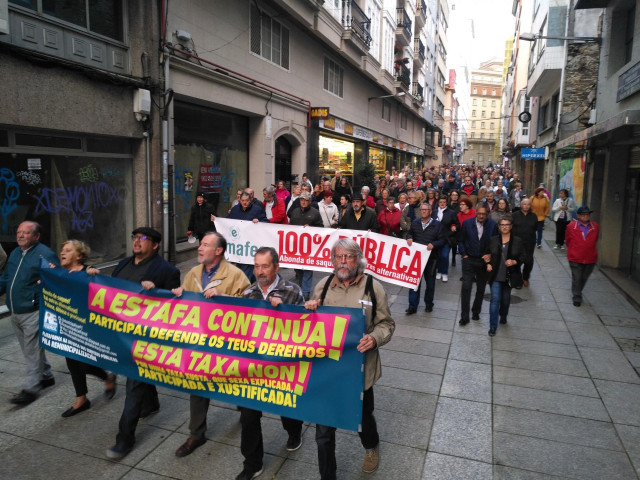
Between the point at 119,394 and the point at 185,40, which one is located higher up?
the point at 185,40

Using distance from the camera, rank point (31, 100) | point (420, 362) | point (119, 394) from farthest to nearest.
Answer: point (31, 100), point (420, 362), point (119, 394)

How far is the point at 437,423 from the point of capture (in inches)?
180

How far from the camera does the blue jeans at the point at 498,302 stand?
23.3 feet

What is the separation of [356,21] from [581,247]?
53.5 feet

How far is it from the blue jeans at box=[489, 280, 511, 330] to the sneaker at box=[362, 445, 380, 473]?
3.92 metres

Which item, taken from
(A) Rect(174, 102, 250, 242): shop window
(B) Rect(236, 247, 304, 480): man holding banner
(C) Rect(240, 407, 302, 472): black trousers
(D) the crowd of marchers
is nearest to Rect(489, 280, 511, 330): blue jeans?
(D) the crowd of marchers

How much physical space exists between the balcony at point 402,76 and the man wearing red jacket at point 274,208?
22.2 m

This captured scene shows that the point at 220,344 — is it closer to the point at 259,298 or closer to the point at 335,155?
the point at 259,298

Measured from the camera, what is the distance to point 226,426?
14.7 feet

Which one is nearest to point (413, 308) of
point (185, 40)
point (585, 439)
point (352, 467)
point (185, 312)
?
point (585, 439)

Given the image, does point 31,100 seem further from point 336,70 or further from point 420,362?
point 336,70

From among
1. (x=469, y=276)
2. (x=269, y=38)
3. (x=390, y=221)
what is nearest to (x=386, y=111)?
(x=269, y=38)

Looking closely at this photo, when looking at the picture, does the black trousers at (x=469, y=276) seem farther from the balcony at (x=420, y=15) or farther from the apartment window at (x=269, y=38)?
the balcony at (x=420, y=15)

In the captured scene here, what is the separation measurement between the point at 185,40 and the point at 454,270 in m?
8.51
